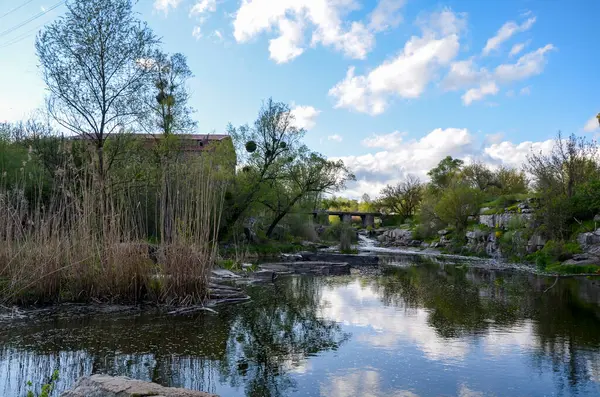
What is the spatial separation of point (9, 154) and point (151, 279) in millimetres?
11915

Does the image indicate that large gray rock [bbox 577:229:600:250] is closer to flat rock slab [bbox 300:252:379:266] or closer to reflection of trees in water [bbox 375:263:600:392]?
reflection of trees in water [bbox 375:263:600:392]

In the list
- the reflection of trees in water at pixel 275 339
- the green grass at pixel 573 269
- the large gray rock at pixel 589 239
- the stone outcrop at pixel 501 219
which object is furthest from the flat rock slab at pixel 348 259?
the reflection of trees in water at pixel 275 339

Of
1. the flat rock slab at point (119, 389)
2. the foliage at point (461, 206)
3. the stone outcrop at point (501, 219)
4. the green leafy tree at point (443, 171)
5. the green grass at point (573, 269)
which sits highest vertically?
the green leafy tree at point (443, 171)

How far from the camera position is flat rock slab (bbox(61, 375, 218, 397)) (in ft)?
11.3

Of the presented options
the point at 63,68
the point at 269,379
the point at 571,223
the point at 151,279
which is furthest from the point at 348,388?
the point at 571,223

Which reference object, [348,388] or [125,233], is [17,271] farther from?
[348,388]

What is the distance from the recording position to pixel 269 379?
5.42 meters

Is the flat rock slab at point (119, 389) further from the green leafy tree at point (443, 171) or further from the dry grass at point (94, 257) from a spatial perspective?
the green leafy tree at point (443, 171)

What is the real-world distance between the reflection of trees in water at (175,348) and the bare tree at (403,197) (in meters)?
52.4

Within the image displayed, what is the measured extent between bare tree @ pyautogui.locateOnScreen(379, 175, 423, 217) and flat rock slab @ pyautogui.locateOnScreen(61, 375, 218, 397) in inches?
2261

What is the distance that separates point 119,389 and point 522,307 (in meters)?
9.45

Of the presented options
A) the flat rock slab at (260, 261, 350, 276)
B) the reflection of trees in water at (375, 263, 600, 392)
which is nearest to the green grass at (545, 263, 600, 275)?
the reflection of trees in water at (375, 263, 600, 392)

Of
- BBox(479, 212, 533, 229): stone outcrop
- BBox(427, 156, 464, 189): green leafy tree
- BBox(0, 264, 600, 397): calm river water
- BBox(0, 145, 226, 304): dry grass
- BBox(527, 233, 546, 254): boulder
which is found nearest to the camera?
BBox(0, 264, 600, 397): calm river water

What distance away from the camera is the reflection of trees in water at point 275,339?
5449 millimetres
